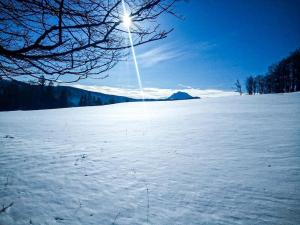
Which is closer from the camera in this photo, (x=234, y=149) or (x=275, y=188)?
(x=275, y=188)

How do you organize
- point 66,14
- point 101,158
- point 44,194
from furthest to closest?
point 101,158 < point 44,194 < point 66,14

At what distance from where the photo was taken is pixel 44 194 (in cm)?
414

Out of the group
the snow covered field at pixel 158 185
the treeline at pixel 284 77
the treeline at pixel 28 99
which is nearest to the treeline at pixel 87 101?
the treeline at pixel 28 99

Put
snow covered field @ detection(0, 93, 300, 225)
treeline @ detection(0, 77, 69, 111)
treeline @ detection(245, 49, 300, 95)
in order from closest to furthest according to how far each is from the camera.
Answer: snow covered field @ detection(0, 93, 300, 225) → treeline @ detection(245, 49, 300, 95) → treeline @ detection(0, 77, 69, 111)

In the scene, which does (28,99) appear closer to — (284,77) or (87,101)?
(87,101)

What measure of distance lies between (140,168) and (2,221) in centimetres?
298

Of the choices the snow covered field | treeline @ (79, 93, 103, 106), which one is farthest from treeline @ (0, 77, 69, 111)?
the snow covered field

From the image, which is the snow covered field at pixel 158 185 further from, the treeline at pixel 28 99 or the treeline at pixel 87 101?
the treeline at pixel 87 101

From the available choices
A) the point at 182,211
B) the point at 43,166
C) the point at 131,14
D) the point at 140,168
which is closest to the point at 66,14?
the point at 131,14

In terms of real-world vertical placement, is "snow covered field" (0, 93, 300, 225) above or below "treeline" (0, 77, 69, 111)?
below

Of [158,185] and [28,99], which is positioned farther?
[28,99]

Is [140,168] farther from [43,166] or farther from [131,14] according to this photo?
[131,14]

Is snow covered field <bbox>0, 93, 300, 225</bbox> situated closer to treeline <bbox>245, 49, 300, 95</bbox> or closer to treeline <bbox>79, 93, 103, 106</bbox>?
treeline <bbox>245, 49, 300, 95</bbox>

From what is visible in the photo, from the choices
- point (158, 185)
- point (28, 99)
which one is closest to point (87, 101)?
point (28, 99)
